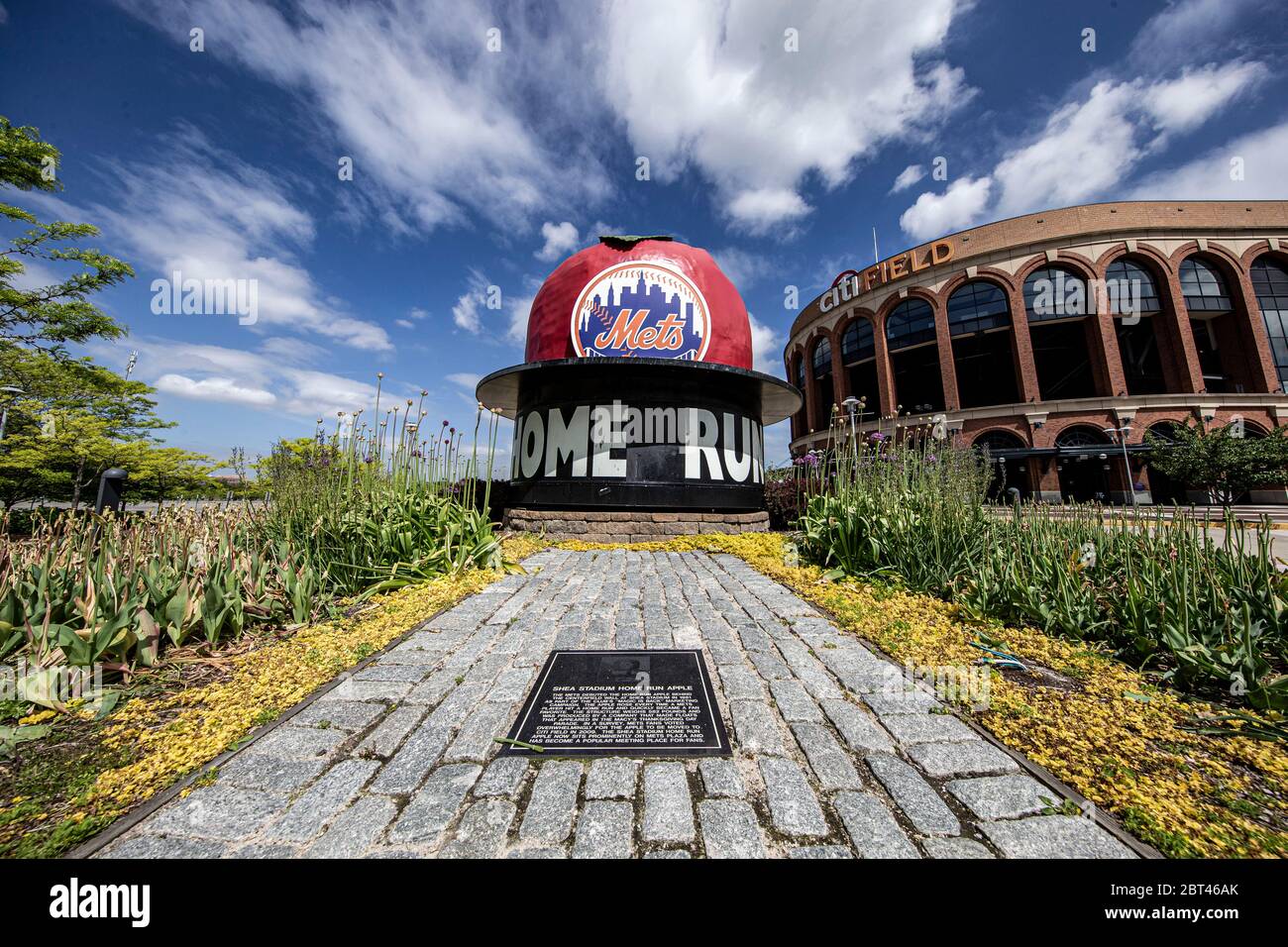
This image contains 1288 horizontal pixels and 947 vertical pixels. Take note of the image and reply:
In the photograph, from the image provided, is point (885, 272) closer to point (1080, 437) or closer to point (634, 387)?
point (1080, 437)

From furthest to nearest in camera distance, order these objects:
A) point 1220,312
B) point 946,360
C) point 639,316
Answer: point 946,360, point 1220,312, point 639,316

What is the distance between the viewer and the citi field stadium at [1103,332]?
2522cm

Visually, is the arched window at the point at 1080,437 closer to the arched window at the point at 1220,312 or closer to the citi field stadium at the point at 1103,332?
the citi field stadium at the point at 1103,332

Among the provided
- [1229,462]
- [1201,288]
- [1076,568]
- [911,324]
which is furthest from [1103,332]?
[1076,568]

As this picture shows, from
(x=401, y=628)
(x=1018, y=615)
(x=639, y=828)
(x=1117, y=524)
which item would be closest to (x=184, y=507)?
(x=401, y=628)

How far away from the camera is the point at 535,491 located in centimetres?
917

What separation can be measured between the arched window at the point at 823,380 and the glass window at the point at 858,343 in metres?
1.46

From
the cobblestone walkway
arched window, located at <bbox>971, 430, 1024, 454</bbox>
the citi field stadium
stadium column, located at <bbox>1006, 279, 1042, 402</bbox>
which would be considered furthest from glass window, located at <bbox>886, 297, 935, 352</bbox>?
the cobblestone walkway

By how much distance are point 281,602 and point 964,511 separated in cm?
685

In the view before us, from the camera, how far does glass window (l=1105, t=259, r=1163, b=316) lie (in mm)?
27391

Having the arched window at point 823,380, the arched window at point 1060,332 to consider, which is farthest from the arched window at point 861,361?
the arched window at point 1060,332

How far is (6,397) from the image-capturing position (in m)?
11.4

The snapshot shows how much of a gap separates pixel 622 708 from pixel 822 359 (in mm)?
41685
